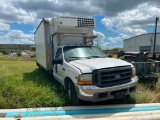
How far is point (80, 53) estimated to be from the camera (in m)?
5.91

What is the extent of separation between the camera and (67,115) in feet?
14.0

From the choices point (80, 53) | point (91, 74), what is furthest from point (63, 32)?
point (91, 74)

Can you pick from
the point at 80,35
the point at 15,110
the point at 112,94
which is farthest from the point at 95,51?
the point at 15,110

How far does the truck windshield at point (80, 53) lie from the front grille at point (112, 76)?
1438 mm

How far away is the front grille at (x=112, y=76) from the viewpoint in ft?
14.1

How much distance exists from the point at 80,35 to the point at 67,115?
→ 421cm

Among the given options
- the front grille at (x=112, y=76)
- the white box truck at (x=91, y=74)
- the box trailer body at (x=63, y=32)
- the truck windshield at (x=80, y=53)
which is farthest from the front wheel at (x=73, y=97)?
the box trailer body at (x=63, y=32)

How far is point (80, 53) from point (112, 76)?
1826 mm

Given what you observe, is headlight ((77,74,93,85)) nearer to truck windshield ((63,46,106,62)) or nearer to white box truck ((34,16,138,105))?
white box truck ((34,16,138,105))

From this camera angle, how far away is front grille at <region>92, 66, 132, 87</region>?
4.29 m

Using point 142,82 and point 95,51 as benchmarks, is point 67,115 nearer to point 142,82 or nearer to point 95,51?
point 95,51

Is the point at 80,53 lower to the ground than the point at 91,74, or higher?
higher

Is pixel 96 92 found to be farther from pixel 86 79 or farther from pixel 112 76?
pixel 112 76

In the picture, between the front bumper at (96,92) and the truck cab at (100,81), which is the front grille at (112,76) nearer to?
the truck cab at (100,81)
